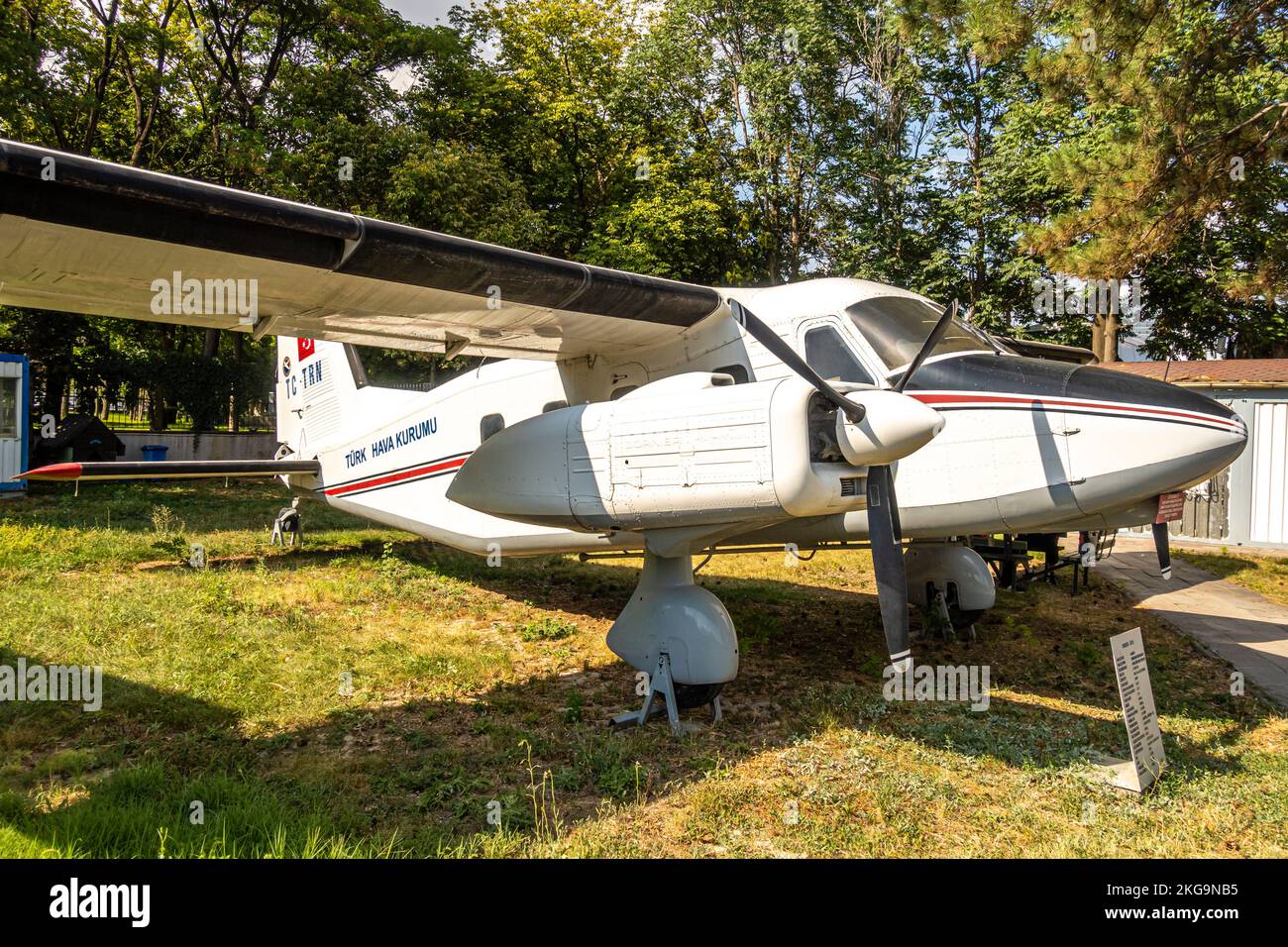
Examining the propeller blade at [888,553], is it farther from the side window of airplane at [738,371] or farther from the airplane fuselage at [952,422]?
the side window of airplane at [738,371]

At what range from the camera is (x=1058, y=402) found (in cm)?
555

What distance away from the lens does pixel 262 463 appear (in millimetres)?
10758

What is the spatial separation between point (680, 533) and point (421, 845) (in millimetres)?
2787

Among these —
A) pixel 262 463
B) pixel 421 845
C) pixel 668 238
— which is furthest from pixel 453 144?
pixel 421 845

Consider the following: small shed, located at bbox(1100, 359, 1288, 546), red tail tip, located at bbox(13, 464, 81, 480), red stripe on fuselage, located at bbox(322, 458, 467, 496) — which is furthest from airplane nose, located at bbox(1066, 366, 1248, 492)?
small shed, located at bbox(1100, 359, 1288, 546)

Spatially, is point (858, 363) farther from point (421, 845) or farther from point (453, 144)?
point (453, 144)

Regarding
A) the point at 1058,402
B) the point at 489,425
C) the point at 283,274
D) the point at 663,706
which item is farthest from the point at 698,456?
the point at 489,425

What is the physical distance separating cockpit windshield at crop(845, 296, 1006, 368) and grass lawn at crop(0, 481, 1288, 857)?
9.55ft

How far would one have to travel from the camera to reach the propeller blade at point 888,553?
17.2 feet

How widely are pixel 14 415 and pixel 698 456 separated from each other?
17.1 metres

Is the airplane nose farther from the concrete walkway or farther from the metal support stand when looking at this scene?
the metal support stand

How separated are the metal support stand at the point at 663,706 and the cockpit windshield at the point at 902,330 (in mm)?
2978

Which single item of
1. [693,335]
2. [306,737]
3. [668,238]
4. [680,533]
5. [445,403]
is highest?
[668,238]

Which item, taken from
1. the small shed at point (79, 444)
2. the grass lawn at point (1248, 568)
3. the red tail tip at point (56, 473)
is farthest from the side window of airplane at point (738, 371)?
the small shed at point (79, 444)
